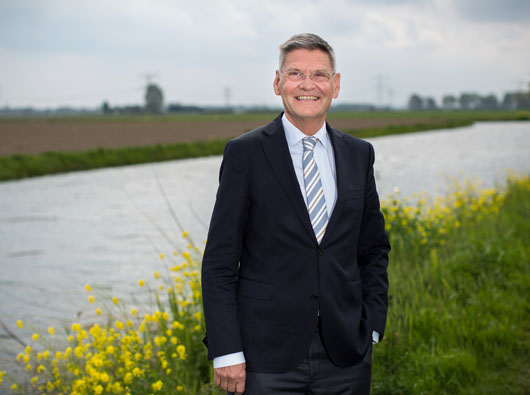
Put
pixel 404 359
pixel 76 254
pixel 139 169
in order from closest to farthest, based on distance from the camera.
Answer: pixel 404 359, pixel 76 254, pixel 139 169

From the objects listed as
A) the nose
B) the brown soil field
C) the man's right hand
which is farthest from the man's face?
the brown soil field

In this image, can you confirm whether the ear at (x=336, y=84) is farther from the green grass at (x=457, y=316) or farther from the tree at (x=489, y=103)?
the tree at (x=489, y=103)

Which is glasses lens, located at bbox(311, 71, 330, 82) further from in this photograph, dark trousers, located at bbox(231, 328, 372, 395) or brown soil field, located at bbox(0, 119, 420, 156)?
brown soil field, located at bbox(0, 119, 420, 156)

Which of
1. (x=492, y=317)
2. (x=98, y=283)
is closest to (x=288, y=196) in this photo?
(x=492, y=317)

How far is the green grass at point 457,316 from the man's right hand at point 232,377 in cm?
177

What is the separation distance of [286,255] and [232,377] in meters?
0.50

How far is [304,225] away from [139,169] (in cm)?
1986

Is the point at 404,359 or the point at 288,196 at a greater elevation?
the point at 288,196

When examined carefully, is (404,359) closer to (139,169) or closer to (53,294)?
(53,294)

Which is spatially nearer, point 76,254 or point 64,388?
point 64,388

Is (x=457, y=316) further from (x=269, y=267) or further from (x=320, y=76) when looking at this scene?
(x=320, y=76)

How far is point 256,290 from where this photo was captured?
6.88 feet

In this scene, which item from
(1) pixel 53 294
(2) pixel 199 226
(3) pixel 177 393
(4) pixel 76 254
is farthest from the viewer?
(2) pixel 199 226

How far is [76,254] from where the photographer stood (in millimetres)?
8922
